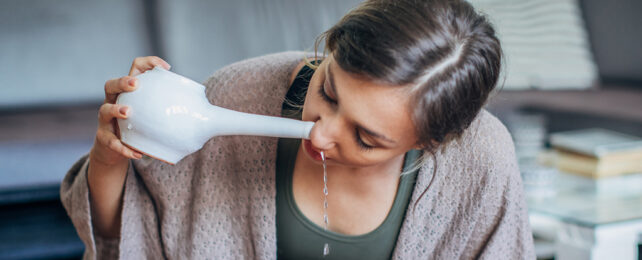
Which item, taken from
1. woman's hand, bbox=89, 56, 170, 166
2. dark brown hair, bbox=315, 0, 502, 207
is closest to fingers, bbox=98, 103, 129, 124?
woman's hand, bbox=89, 56, 170, 166

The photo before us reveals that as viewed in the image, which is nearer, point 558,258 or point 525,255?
point 525,255

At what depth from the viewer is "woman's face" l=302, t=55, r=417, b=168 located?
683 mm

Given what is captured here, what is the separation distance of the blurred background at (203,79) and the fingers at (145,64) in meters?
0.53

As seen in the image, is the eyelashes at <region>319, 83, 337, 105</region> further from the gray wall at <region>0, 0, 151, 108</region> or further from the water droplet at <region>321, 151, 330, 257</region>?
the gray wall at <region>0, 0, 151, 108</region>

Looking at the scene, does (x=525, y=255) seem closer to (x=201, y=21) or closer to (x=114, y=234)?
(x=114, y=234)

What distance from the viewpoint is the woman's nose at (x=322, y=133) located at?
2.33 ft

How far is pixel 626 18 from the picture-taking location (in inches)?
95.0

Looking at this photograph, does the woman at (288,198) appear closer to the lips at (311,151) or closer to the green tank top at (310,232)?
the green tank top at (310,232)

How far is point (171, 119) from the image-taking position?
663 mm

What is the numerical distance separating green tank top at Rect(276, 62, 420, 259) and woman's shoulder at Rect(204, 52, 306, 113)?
0.04 m

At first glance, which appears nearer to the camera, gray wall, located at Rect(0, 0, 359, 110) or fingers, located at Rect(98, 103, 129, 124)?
fingers, located at Rect(98, 103, 129, 124)

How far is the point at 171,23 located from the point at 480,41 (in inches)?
56.1

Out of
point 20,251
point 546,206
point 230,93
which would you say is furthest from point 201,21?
point 546,206

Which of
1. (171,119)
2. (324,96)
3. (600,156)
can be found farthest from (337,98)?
(600,156)
